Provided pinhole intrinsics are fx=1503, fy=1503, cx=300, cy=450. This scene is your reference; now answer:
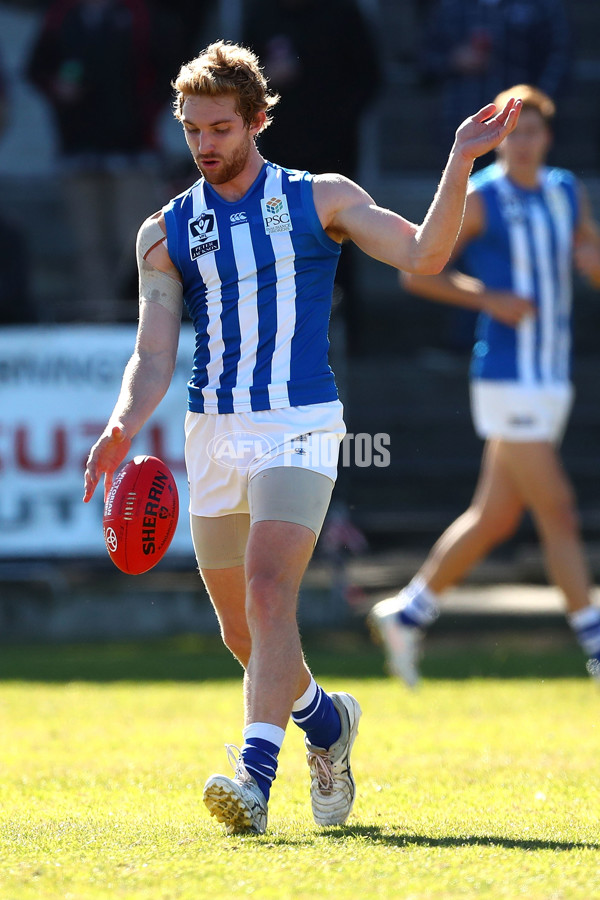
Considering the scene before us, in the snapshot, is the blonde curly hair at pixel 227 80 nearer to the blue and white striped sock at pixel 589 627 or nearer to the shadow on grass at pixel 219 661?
the blue and white striped sock at pixel 589 627

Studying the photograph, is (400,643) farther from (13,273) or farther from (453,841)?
(13,273)

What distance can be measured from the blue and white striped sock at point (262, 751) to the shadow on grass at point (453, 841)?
26cm

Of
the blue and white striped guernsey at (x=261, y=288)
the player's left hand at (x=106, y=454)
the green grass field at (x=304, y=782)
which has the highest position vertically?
the blue and white striped guernsey at (x=261, y=288)

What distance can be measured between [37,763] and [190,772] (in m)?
0.69

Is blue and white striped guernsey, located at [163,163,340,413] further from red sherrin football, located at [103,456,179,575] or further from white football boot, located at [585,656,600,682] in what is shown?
white football boot, located at [585,656,600,682]

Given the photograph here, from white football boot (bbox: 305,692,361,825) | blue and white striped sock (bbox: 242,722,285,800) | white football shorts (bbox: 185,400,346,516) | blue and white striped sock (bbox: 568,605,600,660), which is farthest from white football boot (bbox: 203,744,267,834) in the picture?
blue and white striped sock (bbox: 568,605,600,660)

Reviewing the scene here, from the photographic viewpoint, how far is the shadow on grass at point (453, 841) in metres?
4.18

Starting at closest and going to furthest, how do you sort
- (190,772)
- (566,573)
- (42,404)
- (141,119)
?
1. (190,772)
2. (566,573)
3. (42,404)
4. (141,119)

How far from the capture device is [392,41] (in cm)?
1519

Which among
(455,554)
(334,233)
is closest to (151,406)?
(334,233)

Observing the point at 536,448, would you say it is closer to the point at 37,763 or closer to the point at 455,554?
the point at 455,554

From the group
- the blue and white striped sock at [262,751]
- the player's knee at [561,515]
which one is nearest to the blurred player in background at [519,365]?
the player's knee at [561,515]

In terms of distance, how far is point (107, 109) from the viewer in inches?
484

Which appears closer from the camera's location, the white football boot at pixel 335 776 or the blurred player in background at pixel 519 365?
the white football boot at pixel 335 776
